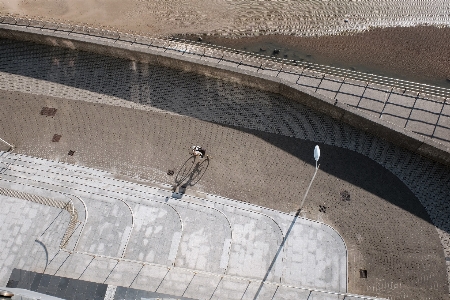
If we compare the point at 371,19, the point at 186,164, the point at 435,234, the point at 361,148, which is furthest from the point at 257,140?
the point at 371,19

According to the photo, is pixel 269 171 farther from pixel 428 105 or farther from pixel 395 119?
pixel 428 105

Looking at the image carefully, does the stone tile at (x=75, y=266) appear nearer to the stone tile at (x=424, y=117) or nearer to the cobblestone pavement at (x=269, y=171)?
the cobblestone pavement at (x=269, y=171)

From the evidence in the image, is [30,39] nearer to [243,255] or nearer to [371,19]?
[243,255]

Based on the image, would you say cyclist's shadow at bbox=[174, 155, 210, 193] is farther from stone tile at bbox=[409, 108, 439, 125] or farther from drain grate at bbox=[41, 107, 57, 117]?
stone tile at bbox=[409, 108, 439, 125]

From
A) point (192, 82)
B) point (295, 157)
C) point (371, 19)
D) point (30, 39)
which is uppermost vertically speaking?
point (371, 19)

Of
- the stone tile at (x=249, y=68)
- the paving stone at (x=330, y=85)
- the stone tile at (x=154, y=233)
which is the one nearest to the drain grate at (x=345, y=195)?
the paving stone at (x=330, y=85)

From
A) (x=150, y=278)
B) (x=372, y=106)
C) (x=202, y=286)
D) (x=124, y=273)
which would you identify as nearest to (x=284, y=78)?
(x=372, y=106)
